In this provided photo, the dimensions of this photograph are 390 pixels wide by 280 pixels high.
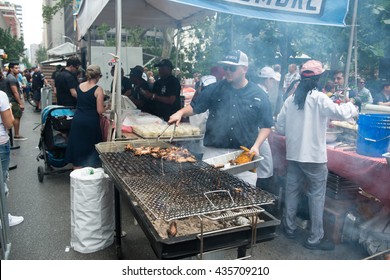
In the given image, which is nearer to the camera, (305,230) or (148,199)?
(148,199)

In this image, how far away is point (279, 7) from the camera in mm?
3707

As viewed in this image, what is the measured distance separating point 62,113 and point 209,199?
15.1 ft

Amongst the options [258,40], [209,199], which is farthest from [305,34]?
[209,199]

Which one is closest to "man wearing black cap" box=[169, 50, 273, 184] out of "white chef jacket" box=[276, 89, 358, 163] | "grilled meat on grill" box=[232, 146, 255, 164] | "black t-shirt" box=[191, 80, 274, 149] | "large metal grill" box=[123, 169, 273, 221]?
"black t-shirt" box=[191, 80, 274, 149]

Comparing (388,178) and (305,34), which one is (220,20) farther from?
(388,178)


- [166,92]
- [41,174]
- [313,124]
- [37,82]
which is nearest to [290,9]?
[313,124]

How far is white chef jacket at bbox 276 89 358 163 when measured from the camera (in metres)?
3.43

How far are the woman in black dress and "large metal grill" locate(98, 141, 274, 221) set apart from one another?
6.69 ft

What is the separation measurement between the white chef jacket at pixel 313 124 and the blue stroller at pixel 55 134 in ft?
12.9

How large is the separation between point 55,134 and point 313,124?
14.8 ft

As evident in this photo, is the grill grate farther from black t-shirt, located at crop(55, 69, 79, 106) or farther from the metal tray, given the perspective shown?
black t-shirt, located at crop(55, 69, 79, 106)

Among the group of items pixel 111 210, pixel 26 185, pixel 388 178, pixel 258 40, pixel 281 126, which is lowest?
pixel 26 185

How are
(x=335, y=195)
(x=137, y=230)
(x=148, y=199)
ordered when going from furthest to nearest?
(x=137, y=230) < (x=335, y=195) < (x=148, y=199)

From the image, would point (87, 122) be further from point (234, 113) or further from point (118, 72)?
point (234, 113)
